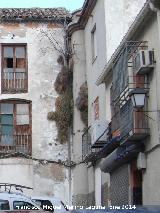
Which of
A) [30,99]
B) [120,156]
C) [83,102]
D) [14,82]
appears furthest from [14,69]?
[120,156]

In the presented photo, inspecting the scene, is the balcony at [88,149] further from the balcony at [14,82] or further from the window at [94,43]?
the balcony at [14,82]

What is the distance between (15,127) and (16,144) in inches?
36.9

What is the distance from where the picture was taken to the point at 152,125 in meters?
15.7

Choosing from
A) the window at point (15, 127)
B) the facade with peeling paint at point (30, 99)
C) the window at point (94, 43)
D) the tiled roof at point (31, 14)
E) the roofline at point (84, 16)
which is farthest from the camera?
the tiled roof at point (31, 14)

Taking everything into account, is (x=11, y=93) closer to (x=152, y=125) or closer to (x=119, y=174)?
(x=119, y=174)

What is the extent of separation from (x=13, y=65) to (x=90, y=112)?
18.2 feet

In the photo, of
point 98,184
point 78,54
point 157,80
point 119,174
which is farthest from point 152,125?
point 78,54

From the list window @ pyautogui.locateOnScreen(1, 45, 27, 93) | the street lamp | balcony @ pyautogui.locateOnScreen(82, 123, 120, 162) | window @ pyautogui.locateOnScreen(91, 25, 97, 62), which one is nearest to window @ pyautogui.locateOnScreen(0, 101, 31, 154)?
window @ pyautogui.locateOnScreen(1, 45, 27, 93)

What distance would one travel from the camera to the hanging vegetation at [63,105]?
2897cm

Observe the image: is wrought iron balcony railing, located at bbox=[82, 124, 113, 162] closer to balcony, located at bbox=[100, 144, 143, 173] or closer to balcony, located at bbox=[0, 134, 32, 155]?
balcony, located at bbox=[100, 144, 143, 173]

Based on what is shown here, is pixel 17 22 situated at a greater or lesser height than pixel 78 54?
greater

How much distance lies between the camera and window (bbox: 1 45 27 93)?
2938 cm

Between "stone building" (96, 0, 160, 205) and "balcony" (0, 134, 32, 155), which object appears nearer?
"stone building" (96, 0, 160, 205)

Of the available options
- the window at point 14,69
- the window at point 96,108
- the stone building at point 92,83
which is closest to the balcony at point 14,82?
the window at point 14,69
